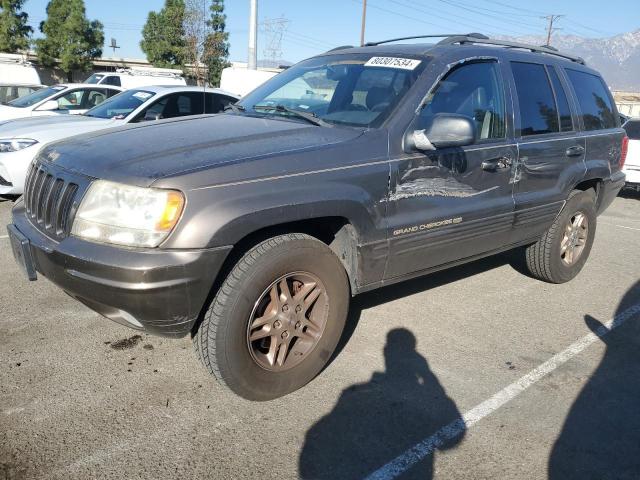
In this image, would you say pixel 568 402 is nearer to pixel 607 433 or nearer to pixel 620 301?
pixel 607 433

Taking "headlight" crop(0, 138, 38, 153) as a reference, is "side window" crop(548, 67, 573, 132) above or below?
above

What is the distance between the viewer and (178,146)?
9.29 ft

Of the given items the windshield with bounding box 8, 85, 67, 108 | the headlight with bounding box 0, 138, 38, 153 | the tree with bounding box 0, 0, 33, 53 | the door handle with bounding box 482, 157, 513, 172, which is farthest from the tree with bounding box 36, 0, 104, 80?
the door handle with bounding box 482, 157, 513, 172

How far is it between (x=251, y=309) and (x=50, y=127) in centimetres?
546

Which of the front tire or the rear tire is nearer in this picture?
the front tire

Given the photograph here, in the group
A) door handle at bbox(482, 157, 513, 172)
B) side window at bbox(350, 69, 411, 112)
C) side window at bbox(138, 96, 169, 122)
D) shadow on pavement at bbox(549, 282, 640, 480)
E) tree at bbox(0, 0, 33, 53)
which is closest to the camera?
shadow on pavement at bbox(549, 282, 640, 480)

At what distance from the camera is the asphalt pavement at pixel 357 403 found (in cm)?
250

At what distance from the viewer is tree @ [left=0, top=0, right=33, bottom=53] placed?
3322 centimetres

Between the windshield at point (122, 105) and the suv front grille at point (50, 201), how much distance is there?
4668 mm

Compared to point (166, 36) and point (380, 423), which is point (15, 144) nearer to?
point (380, 423)

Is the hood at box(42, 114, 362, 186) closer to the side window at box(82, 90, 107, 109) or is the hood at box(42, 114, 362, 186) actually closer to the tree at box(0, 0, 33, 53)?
the side window at box(82, 90, 107, 109)

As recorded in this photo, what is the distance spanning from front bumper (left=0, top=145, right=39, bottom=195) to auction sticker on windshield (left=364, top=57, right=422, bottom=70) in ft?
14.7

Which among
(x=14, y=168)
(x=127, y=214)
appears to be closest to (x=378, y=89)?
(x=127, y=214)

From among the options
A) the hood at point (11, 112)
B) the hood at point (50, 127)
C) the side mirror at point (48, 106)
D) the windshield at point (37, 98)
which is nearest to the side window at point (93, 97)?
the windshield at point (37, 98)
